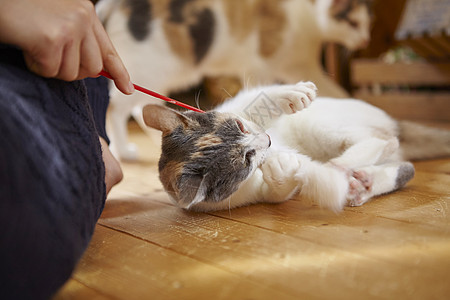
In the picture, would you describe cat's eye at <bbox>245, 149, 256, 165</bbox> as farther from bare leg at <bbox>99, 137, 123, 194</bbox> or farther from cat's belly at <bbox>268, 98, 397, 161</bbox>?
bare leg at <bbox>99, 137, 123, 194</bbox>

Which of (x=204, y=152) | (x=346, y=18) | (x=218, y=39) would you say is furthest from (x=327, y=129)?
(x=346, y=18)

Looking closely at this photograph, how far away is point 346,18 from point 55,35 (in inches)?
95.6

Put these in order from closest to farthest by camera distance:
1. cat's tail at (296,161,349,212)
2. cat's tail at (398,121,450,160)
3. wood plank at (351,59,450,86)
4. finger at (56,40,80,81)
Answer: finger at (56,40,80,81)
cat's tail at (296,161,349,212)
cat's tail at (398,121,450,160)
wood plank at (351,59,450,86)

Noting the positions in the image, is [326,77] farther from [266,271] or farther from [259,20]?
[266,271]

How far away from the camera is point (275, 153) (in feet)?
3.75

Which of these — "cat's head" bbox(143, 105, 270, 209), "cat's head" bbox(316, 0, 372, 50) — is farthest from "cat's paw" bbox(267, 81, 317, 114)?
"cat's head" bbox(316, 0, 372, 50)

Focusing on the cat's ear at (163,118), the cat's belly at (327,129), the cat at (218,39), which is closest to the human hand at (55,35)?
the cat's ear at (163,118)

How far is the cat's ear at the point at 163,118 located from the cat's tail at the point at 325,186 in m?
0.37

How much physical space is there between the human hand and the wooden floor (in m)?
0.42

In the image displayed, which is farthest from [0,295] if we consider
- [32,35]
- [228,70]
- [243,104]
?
[228,70]

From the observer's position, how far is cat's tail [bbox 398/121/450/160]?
154cm

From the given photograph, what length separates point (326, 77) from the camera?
2855 millimetres

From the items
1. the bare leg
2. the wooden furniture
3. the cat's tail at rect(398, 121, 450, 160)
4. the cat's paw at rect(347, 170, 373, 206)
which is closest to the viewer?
the cat's paw at rect(347, 170, 373, 206)

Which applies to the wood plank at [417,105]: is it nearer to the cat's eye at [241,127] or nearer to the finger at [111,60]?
the cat's eye at [241,127]
